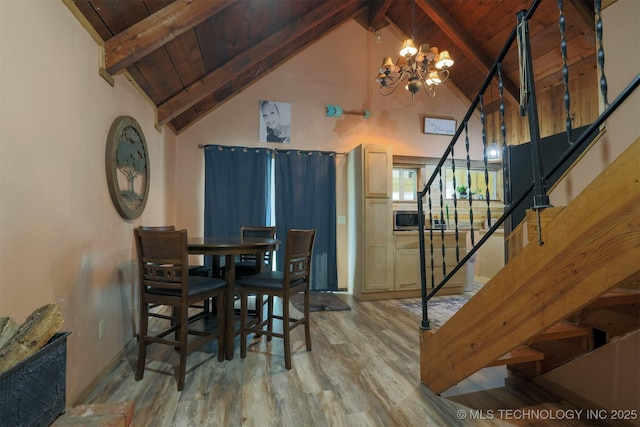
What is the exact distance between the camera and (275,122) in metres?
Result: 4.29

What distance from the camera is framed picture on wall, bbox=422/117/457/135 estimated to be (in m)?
4.80

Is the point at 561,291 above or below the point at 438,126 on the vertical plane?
below

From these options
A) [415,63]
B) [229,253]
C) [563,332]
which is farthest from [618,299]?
[415,63]

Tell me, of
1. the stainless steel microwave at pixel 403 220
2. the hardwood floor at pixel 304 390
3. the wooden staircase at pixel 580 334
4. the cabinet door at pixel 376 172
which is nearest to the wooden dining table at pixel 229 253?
the hardwood floor at pixel 304 390

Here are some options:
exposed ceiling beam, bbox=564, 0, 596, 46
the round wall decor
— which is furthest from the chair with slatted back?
exposed ceiling beam, bbox=564, 0, 596, 46

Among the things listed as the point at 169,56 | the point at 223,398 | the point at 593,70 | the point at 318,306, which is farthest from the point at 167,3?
the point at 593,70

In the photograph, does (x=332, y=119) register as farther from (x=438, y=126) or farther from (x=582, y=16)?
(x=582, y=16)

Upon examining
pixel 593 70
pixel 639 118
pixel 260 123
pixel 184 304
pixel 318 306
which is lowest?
pixel 318 306

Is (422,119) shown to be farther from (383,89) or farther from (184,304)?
(184,304)

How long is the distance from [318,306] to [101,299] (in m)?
2.29

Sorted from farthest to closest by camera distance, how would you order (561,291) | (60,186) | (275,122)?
1. (275,122)
2. (60,186)
3. (561,291)

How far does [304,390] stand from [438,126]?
446cm

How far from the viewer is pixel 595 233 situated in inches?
37.9

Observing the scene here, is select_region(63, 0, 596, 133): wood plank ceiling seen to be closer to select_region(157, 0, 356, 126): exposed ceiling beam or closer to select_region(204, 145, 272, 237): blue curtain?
select_region(157, 0, 356, 126): exposed ceiling beam
